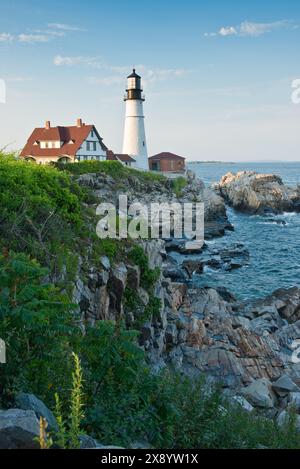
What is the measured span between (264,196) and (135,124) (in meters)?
22.2

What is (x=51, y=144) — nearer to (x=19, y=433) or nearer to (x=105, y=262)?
(x=105, y=262)

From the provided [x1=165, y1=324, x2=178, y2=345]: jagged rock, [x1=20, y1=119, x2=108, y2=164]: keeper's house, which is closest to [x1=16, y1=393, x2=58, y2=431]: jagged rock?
[x1=165, y1=324, x2=178, y2=345]: jagged rock

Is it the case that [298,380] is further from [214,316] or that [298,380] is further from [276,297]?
[276,297]

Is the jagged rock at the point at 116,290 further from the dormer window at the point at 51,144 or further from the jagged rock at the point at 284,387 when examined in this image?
the dormer window at the point at 51,144

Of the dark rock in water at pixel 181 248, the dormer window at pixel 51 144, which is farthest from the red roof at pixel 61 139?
the dark rock in water at pixel 181 248

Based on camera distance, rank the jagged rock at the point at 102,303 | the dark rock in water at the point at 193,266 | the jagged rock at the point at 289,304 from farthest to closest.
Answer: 1. the dark rock in water at the point at 193,266
2. the jagged rock at the point at 289,304
3. the jagged rock at the point at 102,303

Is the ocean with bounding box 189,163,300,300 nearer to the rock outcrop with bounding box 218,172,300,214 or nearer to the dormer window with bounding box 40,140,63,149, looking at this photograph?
the rock outcrop with bounding box 218,172,300,214

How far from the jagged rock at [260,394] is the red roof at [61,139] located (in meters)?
39.5

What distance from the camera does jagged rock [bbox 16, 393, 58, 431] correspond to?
4.99 metres

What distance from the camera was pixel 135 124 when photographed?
59.7 metres

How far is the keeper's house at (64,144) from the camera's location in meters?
49.8

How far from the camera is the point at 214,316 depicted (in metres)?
21.2

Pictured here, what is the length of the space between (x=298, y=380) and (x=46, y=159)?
40.4 meters

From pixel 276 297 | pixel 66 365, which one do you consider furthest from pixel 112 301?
pixel 276 297
